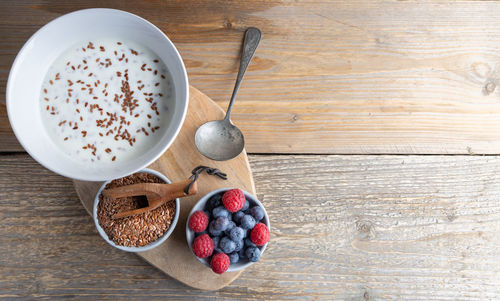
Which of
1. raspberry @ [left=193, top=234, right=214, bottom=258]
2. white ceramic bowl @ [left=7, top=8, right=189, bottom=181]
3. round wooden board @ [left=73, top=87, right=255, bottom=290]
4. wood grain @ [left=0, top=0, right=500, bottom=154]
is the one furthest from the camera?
wood grain @ [left=0, top=0, right=500, bottom=154]

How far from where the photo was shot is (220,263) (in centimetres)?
115

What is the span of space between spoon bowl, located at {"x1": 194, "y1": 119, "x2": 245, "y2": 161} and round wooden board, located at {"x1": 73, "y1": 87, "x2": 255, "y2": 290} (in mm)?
22

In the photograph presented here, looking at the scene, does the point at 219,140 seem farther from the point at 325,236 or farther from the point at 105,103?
the point at 325,236

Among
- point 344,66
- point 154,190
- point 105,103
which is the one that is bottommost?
point 154,190

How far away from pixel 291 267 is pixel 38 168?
3.23 ft

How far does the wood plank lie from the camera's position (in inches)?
53.1

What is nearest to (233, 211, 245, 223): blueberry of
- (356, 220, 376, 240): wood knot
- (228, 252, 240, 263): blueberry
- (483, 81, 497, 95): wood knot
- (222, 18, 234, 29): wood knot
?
(228, 252, 240, 263): blueberry

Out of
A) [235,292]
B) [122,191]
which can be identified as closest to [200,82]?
[122,191]

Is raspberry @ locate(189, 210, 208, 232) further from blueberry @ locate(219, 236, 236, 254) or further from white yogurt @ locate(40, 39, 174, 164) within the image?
white yogurt @ locate(40, 39, 174, 164)

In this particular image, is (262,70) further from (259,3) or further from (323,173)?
(323,173)

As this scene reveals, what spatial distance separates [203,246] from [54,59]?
727mm

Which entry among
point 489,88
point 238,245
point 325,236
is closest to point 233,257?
point 238,245

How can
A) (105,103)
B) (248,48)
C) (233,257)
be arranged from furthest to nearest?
(248,48), (233,257), (105,103)

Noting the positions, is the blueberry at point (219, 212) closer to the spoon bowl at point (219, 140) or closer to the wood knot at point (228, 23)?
the spoon bowl at point (219, 140)
